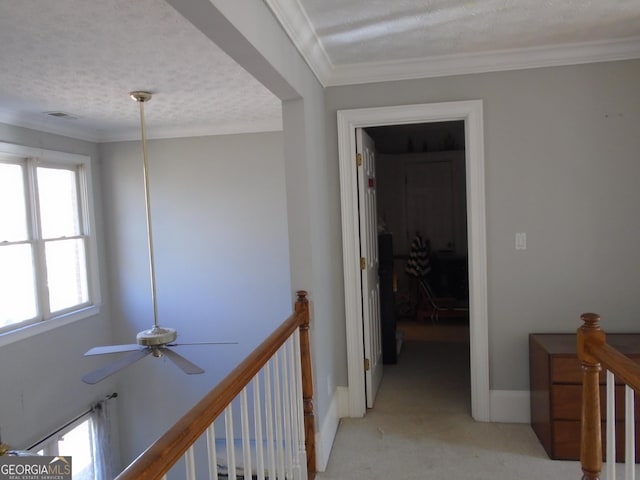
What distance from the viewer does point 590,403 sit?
186 cm

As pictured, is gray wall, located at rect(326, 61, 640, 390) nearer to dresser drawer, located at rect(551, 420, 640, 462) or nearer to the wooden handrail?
dresser drawer, located at rect(551, 420, 640, 462)

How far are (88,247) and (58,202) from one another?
53 cm

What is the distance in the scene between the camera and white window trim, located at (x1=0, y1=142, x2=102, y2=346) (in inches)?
153

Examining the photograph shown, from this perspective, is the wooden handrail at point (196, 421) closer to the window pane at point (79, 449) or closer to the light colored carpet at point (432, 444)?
the light colored carpet at point (432, 444)

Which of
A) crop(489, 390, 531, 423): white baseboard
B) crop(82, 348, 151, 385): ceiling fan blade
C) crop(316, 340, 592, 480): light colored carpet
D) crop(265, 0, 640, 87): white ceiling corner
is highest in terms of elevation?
crop(265, 0, 640, 87): white ceiling corner

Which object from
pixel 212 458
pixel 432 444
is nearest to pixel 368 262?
pixel 432 444

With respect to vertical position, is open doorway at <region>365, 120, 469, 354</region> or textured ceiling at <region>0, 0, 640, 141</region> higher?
textured ceiling at <region>0, 0, 640, 141</region>

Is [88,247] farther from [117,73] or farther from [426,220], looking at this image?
[426,220]

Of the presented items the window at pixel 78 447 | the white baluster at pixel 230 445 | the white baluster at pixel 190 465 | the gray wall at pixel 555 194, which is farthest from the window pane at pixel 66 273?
the white baluster at pixel 190 465

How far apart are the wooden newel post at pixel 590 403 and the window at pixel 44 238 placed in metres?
4.00

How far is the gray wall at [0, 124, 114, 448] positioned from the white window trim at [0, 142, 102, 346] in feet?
0.15

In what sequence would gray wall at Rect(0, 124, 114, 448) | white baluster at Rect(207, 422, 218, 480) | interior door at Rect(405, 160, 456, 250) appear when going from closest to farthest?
white baluster at Rect(207, 422, 218, 480), gray wall at Rect(0, 124, 114, 448), interior door at Rect(405, 160, 456, 250)

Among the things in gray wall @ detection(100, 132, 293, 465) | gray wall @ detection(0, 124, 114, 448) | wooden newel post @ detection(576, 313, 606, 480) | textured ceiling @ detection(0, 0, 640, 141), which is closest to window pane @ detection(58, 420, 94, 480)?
gray wall @ detection(0, 124, 114, 448)

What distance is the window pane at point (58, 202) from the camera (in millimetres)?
4348
